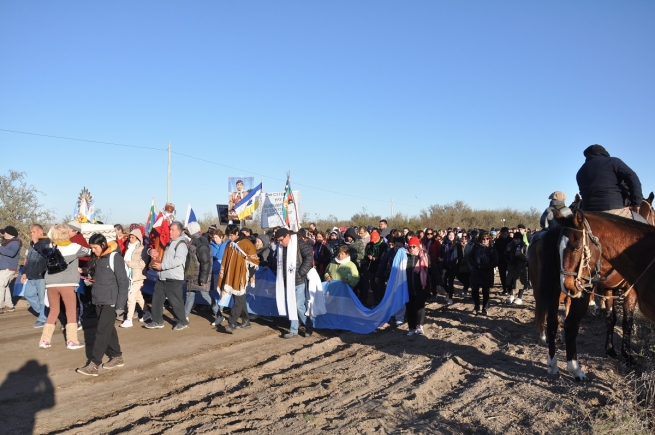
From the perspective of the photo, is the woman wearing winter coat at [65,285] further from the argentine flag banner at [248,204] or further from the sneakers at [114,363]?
the argentine flag banner at [248,204]

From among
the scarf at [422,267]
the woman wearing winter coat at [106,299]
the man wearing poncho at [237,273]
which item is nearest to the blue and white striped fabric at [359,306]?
the scarf at [422,267]

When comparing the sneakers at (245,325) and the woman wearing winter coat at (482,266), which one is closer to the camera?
the sneakers at (245,325)

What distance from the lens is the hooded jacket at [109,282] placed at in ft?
24.1

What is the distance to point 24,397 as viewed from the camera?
252 inches

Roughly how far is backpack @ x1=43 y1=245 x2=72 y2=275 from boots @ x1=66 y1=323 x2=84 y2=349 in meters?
1.07

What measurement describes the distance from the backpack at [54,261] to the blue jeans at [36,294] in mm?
3362

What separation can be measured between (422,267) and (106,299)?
5.56 meters

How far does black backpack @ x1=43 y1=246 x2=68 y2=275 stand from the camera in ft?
26.5

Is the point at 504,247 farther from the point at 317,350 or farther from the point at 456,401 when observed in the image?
the point at 456,401

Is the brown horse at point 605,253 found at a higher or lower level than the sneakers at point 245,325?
higher

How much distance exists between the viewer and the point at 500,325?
10.0 meters

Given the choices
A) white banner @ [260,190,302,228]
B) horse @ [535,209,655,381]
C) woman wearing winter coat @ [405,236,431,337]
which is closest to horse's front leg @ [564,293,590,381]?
horse @ [535,209,655,381]

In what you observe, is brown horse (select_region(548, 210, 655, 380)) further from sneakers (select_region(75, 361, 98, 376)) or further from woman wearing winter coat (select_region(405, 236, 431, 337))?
sneakers (select_region(75, 361, 98, 376))

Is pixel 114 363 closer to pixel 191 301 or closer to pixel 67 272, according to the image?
pixel 67 272
